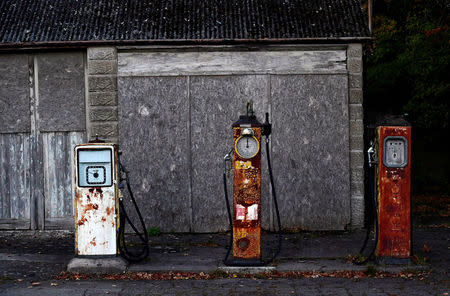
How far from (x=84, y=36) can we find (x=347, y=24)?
4.51 metres

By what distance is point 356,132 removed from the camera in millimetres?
10594

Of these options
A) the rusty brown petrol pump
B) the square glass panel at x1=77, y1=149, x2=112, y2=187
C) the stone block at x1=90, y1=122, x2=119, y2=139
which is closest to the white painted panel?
the stone block at x1=90, y1=122, x2=119, y2=139

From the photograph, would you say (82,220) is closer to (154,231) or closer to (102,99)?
(154,231)

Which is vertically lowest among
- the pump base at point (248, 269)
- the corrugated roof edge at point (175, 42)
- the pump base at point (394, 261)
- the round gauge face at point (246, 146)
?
the pump base at point (248, 269)

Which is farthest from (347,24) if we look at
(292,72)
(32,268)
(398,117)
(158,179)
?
(32,268)

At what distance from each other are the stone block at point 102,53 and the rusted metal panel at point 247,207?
3765mm

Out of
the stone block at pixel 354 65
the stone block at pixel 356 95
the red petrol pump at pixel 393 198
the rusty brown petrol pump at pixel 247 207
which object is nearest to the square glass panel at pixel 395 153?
the red petrol pump at pixel 393 198

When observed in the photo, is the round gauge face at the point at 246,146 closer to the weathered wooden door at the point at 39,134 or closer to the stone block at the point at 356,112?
the stone block at the point at 356,112

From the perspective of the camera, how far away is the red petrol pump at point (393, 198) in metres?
7.87

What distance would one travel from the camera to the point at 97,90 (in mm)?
10617

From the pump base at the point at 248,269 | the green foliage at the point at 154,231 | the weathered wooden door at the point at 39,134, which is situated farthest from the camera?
the weathered wooden door at the point at 39,134

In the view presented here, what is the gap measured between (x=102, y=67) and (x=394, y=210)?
5488mm

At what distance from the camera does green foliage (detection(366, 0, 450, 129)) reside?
15352mm

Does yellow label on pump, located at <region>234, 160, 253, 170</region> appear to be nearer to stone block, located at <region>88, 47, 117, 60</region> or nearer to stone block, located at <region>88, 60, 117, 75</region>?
stone block, located at <region>88, 60, 117, 75</region>
